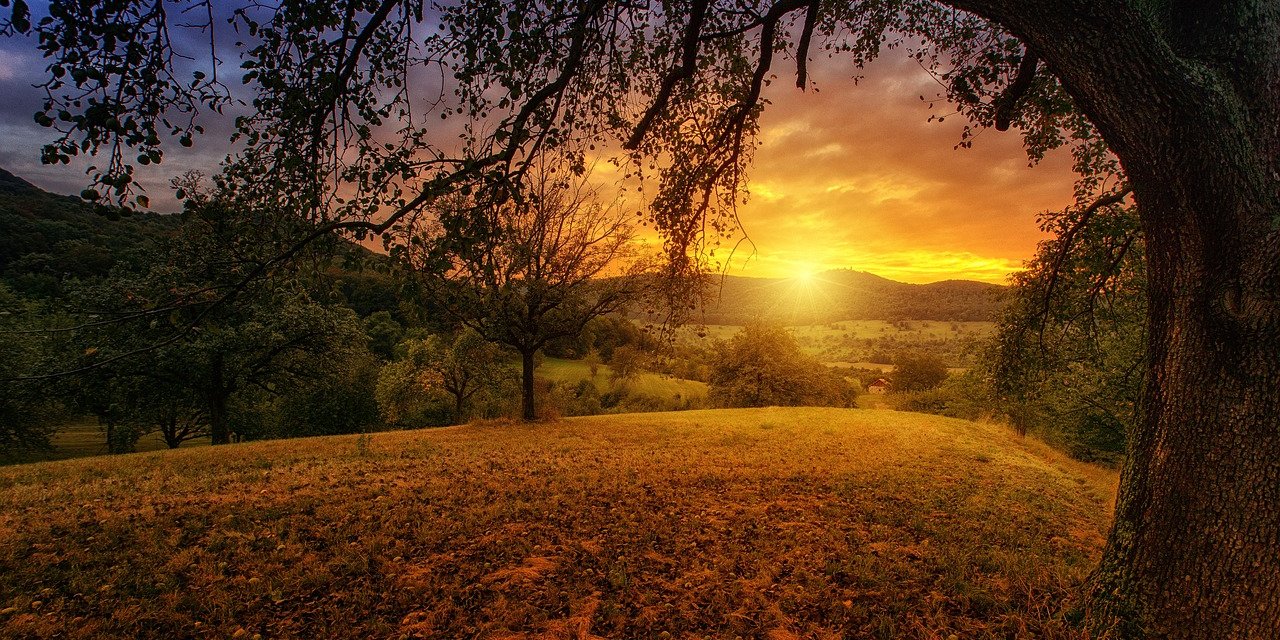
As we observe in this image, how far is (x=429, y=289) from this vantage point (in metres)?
3.34

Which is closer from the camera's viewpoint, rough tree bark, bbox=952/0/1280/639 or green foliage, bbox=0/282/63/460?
rough tree bark, bbox=952/0/1280/639

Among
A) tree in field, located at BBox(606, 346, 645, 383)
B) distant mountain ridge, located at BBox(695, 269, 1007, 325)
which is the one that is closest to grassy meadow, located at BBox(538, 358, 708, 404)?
distant mountain ridge, located at BBox(695, 269, 1007, 325)

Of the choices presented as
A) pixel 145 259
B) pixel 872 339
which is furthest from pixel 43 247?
pixel 872 339

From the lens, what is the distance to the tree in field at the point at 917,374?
188ft

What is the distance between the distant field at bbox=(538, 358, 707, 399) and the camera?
147ft

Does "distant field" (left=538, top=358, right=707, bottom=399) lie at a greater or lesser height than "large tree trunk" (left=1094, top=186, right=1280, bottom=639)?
lesser

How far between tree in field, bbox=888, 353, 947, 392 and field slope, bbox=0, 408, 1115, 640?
54.7 meters

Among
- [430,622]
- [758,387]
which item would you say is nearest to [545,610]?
[430,622]

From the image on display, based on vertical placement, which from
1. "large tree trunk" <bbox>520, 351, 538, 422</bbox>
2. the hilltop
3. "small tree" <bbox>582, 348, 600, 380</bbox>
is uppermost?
the hilltop

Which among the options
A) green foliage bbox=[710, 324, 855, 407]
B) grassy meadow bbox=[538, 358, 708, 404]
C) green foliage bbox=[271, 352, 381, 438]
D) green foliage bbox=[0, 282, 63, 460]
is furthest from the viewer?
grassy meadow bbox=[538, 358, 708, 404]

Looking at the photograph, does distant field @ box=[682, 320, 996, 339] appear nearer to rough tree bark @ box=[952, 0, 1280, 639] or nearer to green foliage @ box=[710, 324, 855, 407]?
green foliage @ box=[710, 324, 855, 407]

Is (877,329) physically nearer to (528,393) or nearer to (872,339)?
(872,339)

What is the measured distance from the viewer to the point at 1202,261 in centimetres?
262

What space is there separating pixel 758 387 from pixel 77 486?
117 feet
